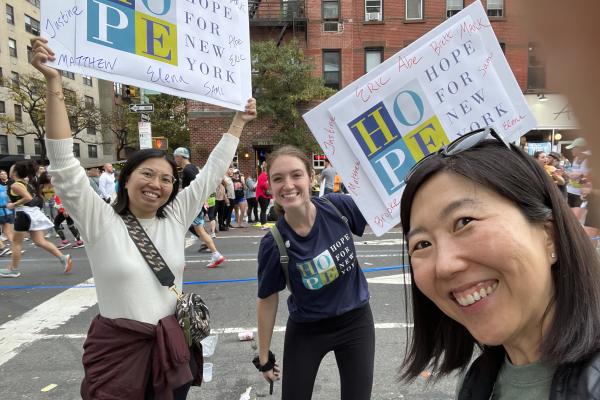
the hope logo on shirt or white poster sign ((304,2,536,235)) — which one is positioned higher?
white poster sign ((304,2,536,235))

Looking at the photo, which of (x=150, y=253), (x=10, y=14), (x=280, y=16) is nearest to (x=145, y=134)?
(x=150, y=253)

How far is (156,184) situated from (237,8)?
→ 1328mm

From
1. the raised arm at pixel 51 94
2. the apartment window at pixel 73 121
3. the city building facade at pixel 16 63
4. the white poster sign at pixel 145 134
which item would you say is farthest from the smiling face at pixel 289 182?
the city building facade at pixel 16 63

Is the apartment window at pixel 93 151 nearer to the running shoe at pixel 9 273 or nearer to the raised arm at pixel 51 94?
the running shoe at pixel 9 273

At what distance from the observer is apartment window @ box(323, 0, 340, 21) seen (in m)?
23.3

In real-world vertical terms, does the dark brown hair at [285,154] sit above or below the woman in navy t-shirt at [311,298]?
above

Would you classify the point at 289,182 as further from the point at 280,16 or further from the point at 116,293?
the point at 280,16

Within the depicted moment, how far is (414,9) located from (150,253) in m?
24.6

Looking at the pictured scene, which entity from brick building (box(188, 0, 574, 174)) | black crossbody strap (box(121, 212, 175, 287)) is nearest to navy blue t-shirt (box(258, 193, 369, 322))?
black crossbody strap (box(121, 212, 175, 287))

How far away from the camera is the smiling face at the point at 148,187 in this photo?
2438 millimetres

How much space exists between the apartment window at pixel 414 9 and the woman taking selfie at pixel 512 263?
24.7 metres

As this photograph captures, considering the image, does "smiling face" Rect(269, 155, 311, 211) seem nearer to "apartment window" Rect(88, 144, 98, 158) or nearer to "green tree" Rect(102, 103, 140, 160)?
"green tree" Rect(102, 103, 140, 160)

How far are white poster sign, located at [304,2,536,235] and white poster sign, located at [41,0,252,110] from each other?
0.67 m

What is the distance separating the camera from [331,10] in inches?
922
